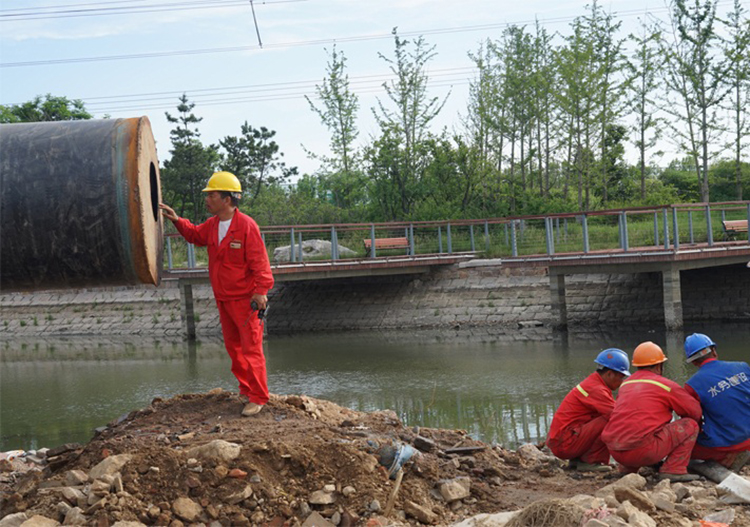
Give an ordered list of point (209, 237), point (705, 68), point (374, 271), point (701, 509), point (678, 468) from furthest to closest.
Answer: point (705, 68) → point (374, 271) → point (209, 237) → point (678, 468) → point (701, 509)

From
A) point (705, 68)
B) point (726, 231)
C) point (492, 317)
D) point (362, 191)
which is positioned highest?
point (705, 68)

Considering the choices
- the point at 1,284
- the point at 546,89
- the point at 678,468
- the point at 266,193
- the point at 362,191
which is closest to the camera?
the point at 1,284

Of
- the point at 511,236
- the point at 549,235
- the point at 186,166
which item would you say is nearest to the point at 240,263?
the point at 549,235

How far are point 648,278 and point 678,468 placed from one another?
18393 mm

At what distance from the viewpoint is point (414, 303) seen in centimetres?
2539

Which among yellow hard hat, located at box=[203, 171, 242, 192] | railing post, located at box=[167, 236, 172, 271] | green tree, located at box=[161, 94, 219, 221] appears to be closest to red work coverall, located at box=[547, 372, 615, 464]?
yellow hard hat, located at box=[203, 171, 242, 192]

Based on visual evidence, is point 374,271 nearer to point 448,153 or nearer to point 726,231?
point 726,231

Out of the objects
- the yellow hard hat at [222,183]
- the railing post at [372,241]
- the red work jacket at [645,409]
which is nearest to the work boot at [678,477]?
the red work jacket at [645,409]

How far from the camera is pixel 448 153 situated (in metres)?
34.2

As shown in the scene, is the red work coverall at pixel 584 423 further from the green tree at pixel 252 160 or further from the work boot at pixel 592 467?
the green tree at pixel 252 160

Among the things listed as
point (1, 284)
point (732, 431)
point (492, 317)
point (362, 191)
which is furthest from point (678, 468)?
point (362, 191)

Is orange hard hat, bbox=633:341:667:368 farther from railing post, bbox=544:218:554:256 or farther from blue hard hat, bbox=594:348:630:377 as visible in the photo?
railing post, bbox=544:218:554:256

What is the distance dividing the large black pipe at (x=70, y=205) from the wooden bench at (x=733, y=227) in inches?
817

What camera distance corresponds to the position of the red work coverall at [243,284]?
646 cm
